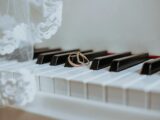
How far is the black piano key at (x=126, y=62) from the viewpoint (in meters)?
0.73

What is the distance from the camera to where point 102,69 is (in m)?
0.76

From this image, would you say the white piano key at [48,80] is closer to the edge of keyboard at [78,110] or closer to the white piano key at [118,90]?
the edge of keyboard at [78,110]

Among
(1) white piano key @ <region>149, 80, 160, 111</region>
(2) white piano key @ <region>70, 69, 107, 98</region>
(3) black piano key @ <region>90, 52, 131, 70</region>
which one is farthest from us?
(3) black piano key @ <region>90, 52, 131, 70</region>

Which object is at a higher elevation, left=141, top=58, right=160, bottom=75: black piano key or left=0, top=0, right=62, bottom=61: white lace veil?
left=0, top=0, right=62, bottom=61: white lace veil

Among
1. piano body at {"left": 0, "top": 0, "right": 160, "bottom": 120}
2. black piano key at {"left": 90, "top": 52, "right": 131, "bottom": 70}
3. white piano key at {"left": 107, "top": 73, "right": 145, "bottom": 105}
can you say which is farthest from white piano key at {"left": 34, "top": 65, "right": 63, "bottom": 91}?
white piano key at {"left": 107, "top": 73, "right": 145, "bottom": 105}

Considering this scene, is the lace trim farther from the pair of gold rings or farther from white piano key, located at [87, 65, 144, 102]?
white piano key, located at [87, 65, 144, 102]

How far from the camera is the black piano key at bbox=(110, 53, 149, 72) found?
0.73 metres

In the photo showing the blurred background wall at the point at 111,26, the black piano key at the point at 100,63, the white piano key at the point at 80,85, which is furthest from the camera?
the blurred background wall at the point at 111,26

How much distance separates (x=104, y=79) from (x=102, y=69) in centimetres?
12

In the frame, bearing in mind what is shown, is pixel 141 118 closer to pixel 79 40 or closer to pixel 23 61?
pixel 23 61

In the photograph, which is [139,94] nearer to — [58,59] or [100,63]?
[100,63]

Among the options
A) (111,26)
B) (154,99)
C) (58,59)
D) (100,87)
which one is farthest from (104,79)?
(111,26)

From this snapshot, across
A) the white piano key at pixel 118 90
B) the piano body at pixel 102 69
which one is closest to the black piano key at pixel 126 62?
the piano body at pixel 102 69

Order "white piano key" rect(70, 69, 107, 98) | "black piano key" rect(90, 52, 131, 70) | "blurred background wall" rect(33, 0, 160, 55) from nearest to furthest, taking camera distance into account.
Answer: "white piano key" rect(70, 69, 107, 98), "black piano key" rect(90, 52, 131, 70), "blurred background wall" rect(33, 0, 160, 55)
